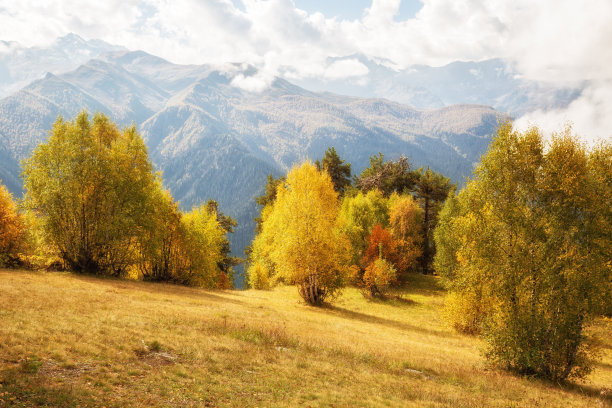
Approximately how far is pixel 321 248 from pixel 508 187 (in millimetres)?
19786

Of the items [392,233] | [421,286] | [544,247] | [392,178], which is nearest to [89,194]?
[544,247]

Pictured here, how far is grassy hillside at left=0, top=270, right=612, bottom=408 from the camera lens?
11.0m

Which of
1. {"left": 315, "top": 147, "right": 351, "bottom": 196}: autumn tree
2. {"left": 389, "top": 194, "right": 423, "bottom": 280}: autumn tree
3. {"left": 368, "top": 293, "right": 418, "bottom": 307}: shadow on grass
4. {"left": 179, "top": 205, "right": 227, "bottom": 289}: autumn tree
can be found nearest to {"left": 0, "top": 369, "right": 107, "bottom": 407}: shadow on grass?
{"left": 179, "top": 205, "right": 227, "bottom": 289}: autumn tree

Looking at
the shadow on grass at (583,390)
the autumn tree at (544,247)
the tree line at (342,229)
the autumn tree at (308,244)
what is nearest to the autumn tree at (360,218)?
the tree line at (342,229)

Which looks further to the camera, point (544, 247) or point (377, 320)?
point (377, 320)

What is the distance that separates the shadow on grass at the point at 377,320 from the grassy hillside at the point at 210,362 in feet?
20.6

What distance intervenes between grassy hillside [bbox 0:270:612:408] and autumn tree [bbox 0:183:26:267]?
271 inches

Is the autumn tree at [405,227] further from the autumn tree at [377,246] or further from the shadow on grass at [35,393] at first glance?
the shadow on grass at [35,393]

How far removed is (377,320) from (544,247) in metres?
20.5

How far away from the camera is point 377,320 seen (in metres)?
36.1

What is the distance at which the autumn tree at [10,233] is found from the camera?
3222 cm

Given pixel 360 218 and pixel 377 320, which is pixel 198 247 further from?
pixel 360 218

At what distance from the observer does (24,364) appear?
1076cm

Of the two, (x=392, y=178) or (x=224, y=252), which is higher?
(x=392, y=178)
